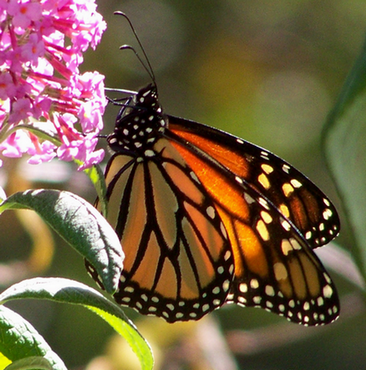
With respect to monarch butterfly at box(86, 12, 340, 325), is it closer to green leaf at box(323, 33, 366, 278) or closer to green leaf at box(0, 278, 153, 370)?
green leaf at box(323, 33, 366, 278)

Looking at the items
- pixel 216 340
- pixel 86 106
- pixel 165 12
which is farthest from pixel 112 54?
pixel 86 106

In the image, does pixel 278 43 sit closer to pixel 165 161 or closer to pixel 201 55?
pixel 201 55

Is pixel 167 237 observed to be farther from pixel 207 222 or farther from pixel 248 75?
pixel 248 75

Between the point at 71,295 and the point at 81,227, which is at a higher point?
the point at 81,227

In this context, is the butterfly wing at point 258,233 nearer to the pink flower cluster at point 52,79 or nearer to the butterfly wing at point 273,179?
the butterfly wing at point 273,179

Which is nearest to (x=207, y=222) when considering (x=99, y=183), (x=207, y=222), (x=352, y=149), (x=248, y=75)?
(x=207, y=222)

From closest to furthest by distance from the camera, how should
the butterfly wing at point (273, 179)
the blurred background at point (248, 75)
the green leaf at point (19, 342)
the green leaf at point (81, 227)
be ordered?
the green leaf at point (81, 227) < the green leaf at point (19, 342) < the butterfly wing at point (273, 179) < the blurred background at point (248, 75)

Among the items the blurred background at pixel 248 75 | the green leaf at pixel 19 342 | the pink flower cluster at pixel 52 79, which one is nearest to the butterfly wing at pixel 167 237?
the pink flower cluster at pixel 52 79

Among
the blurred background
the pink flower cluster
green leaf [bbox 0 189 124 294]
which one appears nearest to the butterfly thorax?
the pink flower cluster
